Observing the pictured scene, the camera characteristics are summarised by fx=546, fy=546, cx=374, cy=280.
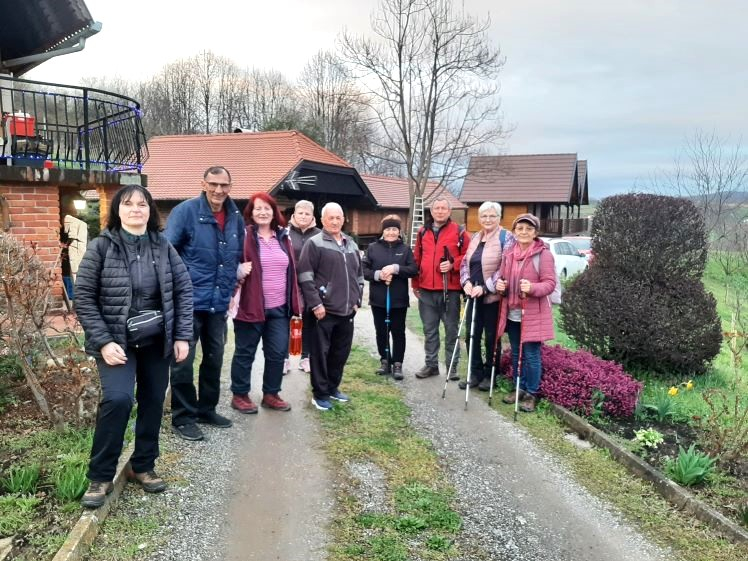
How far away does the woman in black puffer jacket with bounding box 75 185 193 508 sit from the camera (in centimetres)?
293

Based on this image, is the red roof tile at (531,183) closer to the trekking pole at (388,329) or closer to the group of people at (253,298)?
the trekking pole at (388,329)

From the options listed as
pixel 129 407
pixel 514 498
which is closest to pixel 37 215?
pixel 129 407

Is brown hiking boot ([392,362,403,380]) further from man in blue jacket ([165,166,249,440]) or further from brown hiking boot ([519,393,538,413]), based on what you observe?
man in blue jacket ([165,166,249,440])

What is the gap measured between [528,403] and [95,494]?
372cm

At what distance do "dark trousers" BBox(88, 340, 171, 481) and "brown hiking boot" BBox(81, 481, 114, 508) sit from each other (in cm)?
4

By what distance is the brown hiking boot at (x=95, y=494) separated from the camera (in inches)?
117

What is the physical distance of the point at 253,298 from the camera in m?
4.46

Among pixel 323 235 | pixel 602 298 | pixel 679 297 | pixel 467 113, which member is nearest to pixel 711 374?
pixel 679 297

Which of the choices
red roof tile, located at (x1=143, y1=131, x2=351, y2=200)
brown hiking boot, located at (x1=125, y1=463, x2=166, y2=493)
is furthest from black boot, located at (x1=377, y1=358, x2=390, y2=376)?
red roof tile, located at (x1=143, y1=131, x2=351, y2=200)

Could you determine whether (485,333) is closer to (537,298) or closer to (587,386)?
(537,298)

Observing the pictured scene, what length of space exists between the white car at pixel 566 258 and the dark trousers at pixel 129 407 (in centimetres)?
1443

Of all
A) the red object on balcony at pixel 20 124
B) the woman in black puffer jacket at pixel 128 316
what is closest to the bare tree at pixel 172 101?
the red object on balcony at pixel 20 124

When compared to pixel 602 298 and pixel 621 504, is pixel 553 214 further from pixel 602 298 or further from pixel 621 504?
pixel 621 504

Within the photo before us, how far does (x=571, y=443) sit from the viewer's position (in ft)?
14.8
